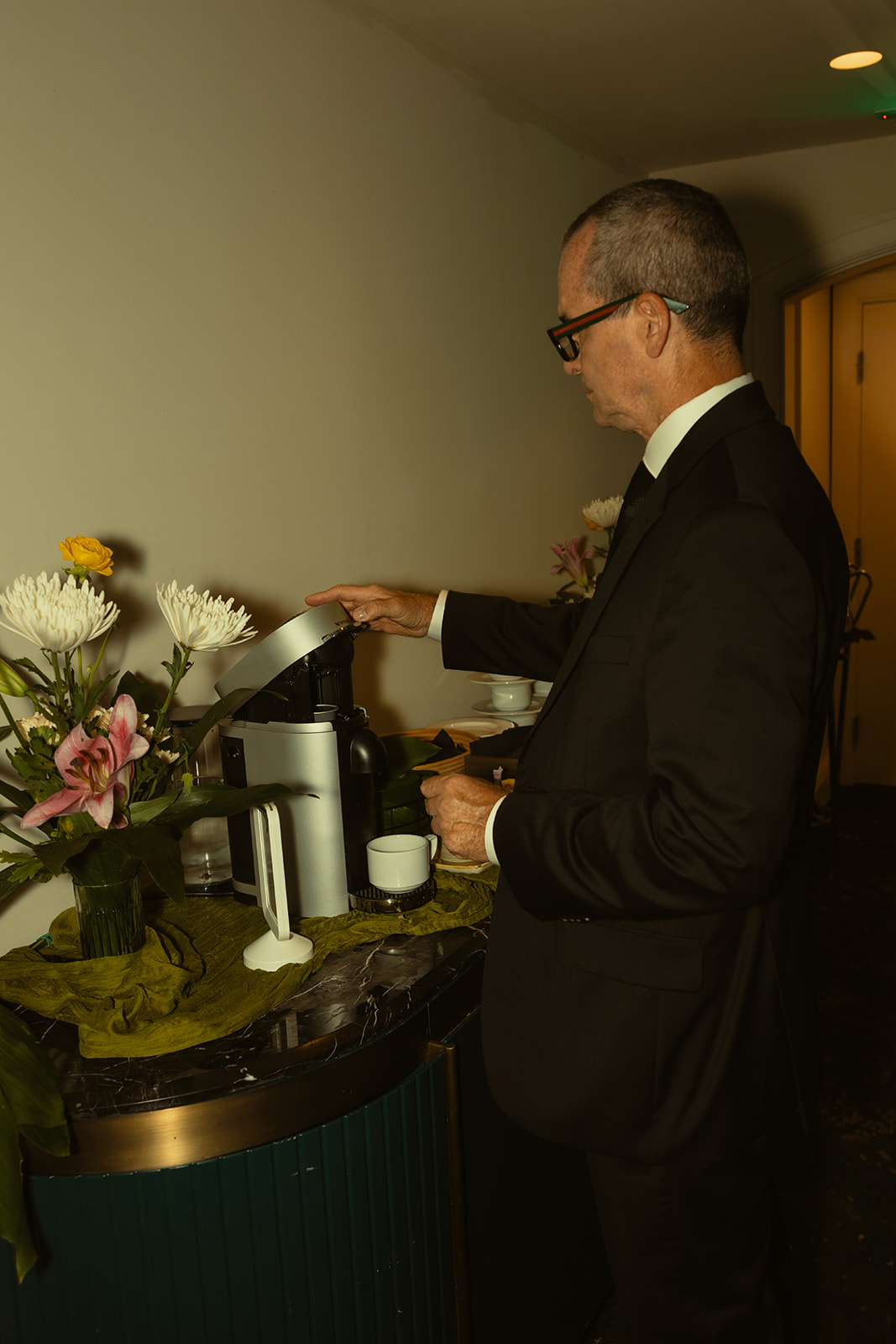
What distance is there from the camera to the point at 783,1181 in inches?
88.3

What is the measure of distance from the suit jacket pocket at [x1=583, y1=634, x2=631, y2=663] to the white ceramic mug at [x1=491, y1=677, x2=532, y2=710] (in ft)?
3.93

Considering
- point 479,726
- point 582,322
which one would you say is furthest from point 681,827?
point 479,726

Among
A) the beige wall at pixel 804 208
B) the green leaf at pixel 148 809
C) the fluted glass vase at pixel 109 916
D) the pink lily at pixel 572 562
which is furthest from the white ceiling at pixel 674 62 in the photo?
the fluted glass vase at pixel 109 916

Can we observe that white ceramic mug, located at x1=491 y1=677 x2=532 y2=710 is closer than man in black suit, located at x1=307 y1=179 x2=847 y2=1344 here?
No

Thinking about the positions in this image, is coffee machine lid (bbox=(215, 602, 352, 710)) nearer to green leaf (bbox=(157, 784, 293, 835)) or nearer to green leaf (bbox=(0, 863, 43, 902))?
green leaf (bbox=(157, 784, 293, 835))

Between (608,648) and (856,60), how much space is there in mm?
2242

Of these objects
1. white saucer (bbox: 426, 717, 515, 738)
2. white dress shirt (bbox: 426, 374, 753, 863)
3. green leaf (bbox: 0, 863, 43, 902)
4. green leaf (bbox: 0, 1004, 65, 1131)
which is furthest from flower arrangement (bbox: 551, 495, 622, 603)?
green leaf (bbox: 0, 1004, 65, 1131)

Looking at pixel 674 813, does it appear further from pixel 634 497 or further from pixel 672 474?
pixel 634 497

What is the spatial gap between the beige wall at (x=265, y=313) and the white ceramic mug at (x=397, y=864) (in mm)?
443

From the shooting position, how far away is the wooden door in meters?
4.79

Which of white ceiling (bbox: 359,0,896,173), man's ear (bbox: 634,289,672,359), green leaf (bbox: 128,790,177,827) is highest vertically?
white ceiling (bbox: 359,0,896,173)

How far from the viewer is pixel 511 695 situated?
2398mm

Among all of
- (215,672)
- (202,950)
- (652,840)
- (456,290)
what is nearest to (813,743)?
(652,840)

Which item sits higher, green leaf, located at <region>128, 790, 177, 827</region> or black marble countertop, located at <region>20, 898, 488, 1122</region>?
green leaf, located at <region>128, 790, 177, 827</region>
